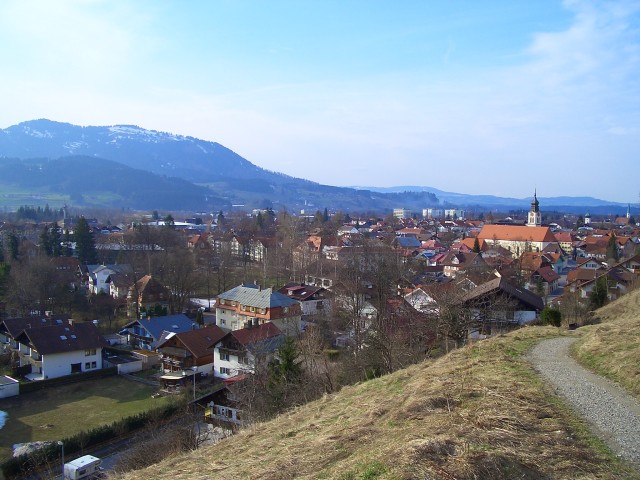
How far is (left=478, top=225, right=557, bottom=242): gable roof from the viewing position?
204ft

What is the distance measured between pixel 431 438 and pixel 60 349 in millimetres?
21118

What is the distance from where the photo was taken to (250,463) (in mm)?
6398

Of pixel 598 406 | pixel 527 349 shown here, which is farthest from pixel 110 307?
pixel 598 406

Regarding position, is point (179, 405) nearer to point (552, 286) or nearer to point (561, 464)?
point (561, 464)

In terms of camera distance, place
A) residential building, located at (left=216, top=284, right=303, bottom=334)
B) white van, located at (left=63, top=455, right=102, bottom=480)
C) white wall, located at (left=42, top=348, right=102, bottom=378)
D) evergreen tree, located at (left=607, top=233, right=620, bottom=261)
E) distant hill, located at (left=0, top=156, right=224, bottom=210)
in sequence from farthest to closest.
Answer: distant hill, located at (left=0, top=156, right=224, bottom=210)
evergreen tree, located at (left=607, top=233, right=620, bottom=261)
residential building, located at (left=216, top=284, right=303, bottom=334)
white wall, located at (left=42, top=348, right=102, bottom=378)
white van, located at (left=63, top=455, right=102, bottom=480)

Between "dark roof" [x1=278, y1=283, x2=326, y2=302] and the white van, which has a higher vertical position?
"dark roof" [x1=278, y1=283, x2=326, y2=302]

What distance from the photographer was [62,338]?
22438mm

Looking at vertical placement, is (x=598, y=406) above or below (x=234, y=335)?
above

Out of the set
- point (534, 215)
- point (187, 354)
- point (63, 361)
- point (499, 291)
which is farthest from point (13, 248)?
point (534, 215)

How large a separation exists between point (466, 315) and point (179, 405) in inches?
400

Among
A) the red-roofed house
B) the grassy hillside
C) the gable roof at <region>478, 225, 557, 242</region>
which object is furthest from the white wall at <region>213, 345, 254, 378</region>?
the gable roof at <region>478, 225, 557, 242</region>

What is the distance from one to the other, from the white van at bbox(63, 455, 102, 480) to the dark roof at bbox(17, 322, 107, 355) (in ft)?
33.0

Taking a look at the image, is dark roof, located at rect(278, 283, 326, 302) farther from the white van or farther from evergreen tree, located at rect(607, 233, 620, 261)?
evergreen tree, located at rect(607, 233, 620, 261)

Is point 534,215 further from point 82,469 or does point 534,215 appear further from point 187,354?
A: point 82,469
